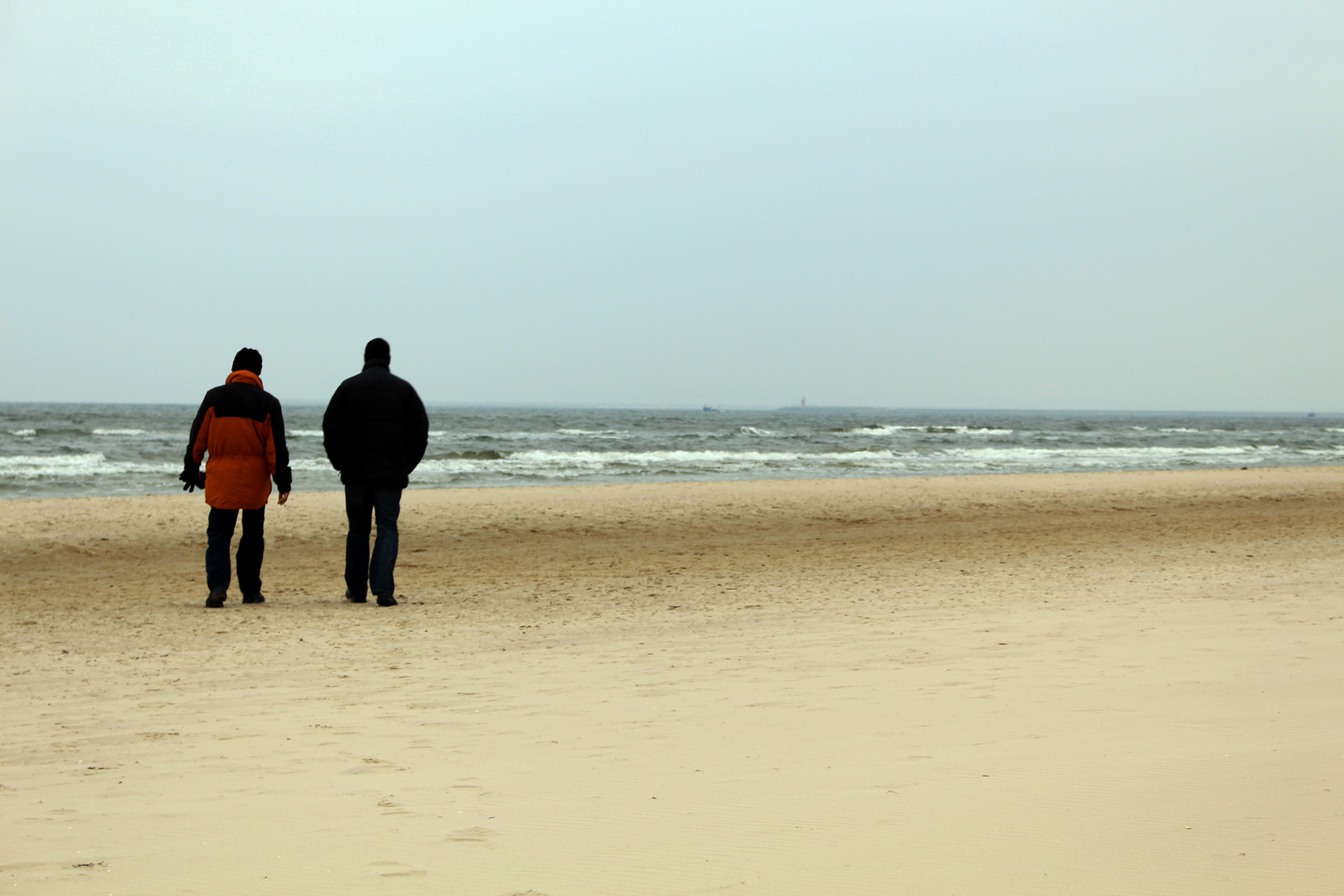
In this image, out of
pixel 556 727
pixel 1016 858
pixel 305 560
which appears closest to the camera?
pixel 1016 858

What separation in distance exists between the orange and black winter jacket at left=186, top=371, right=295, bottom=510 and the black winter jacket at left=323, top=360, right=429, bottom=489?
0.37m

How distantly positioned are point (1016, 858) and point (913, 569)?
22.5ft

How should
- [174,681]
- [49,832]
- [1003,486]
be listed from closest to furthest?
[49,832], [174,681], [1003,486]

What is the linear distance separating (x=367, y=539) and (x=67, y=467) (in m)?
19.3

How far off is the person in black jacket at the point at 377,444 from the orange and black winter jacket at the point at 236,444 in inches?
15.5

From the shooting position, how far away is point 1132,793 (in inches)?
120

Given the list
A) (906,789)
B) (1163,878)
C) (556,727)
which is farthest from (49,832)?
(1163,878)

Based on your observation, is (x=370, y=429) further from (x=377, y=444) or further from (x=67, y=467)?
(x=67, y=467)

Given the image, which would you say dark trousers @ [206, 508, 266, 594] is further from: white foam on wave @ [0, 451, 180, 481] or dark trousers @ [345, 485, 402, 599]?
white foam on wave @ [0, 451, 180, 481]

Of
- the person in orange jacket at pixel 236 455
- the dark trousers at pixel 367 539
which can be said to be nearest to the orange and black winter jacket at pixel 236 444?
the person in orange jacket at pixel 236 455

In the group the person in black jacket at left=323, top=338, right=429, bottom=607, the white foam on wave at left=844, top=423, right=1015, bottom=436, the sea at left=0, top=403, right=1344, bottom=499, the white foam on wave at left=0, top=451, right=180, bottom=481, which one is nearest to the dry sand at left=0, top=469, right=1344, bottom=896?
the person in black jacket at left=323, top=338, right=429, bottom=607

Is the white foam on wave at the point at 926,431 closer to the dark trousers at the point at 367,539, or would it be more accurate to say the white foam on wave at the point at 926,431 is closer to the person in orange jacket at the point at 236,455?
the dark trousers at the point at 367,539

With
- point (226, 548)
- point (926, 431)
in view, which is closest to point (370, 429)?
point (226, 548)

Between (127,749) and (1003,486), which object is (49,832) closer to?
(127,749)
